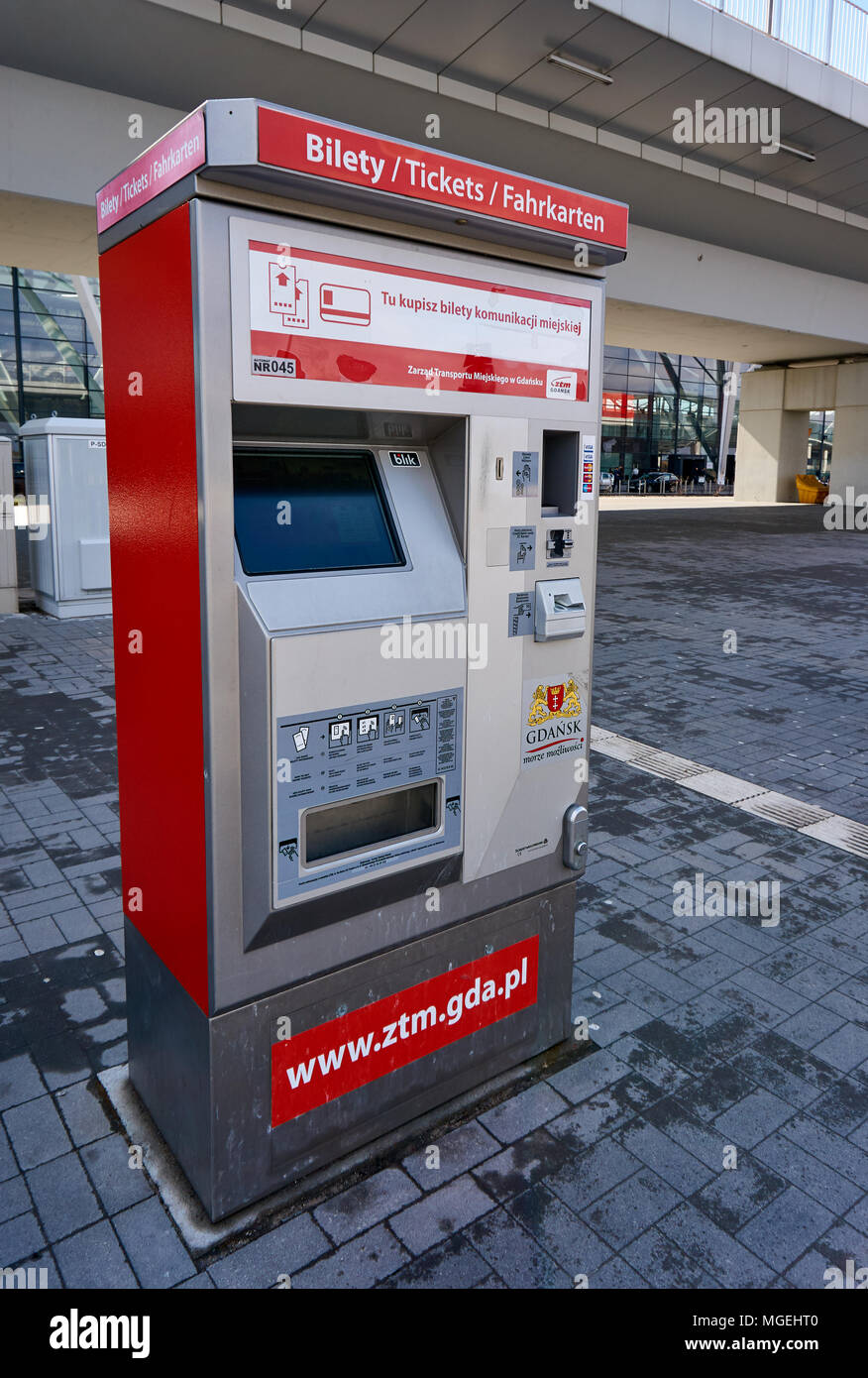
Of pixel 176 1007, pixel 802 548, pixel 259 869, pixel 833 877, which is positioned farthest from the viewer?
pixel 802 548

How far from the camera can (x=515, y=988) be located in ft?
8.98

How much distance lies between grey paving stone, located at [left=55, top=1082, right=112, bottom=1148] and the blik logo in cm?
230

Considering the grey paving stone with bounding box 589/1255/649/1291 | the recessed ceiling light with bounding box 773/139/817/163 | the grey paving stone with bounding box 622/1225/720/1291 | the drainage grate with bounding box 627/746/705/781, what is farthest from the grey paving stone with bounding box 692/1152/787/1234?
the recessed ceiling light with bounding box 773/139/817/163

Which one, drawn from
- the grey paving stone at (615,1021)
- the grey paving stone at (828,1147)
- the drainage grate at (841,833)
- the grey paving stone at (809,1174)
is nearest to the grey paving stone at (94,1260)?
the grey paving stone at (615,1021)

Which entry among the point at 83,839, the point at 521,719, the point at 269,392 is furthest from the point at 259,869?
the point at 83,839

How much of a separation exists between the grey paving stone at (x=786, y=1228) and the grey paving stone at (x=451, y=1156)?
0.66 m

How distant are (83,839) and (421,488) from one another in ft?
9.44

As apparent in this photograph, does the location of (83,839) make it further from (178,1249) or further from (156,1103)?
(178,1249)

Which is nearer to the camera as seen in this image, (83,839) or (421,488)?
(421,488)

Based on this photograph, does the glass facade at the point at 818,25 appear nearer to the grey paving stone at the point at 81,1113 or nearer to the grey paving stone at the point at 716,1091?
the grey paving stone at the point at 716,1091

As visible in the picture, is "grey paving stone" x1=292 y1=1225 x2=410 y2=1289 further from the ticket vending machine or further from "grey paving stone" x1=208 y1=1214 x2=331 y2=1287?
the ticket vending machine

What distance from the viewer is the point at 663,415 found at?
1660 inches

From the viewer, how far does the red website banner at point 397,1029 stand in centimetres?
229

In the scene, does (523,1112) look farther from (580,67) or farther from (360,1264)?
(580,67)
